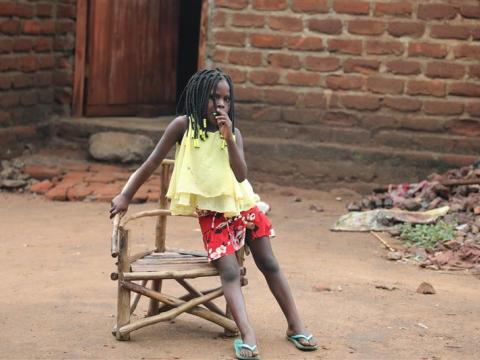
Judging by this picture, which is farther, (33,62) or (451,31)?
(33,62)

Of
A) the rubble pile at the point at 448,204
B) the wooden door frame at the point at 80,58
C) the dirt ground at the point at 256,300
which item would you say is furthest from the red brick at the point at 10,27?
the rubble pile at the point at 448,204

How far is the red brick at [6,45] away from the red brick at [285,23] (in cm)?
250

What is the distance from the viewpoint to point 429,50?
8.79 m

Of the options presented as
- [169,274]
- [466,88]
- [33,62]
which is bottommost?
[169,274]

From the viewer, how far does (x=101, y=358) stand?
430 cm

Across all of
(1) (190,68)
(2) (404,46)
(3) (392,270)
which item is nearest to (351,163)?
(2) (404,46)

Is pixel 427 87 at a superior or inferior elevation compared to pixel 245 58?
inferior

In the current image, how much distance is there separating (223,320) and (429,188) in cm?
398

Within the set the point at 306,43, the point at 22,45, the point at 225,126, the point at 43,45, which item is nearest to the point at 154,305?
the point at 225,126

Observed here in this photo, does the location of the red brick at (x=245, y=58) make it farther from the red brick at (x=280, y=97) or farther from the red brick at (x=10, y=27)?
the red brick at (x=10, y=27)

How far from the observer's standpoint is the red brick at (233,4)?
9.16 meters

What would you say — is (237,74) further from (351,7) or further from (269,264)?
(269,264)

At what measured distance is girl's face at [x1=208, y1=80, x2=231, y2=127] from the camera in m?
4.51

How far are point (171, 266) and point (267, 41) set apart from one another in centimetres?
484
